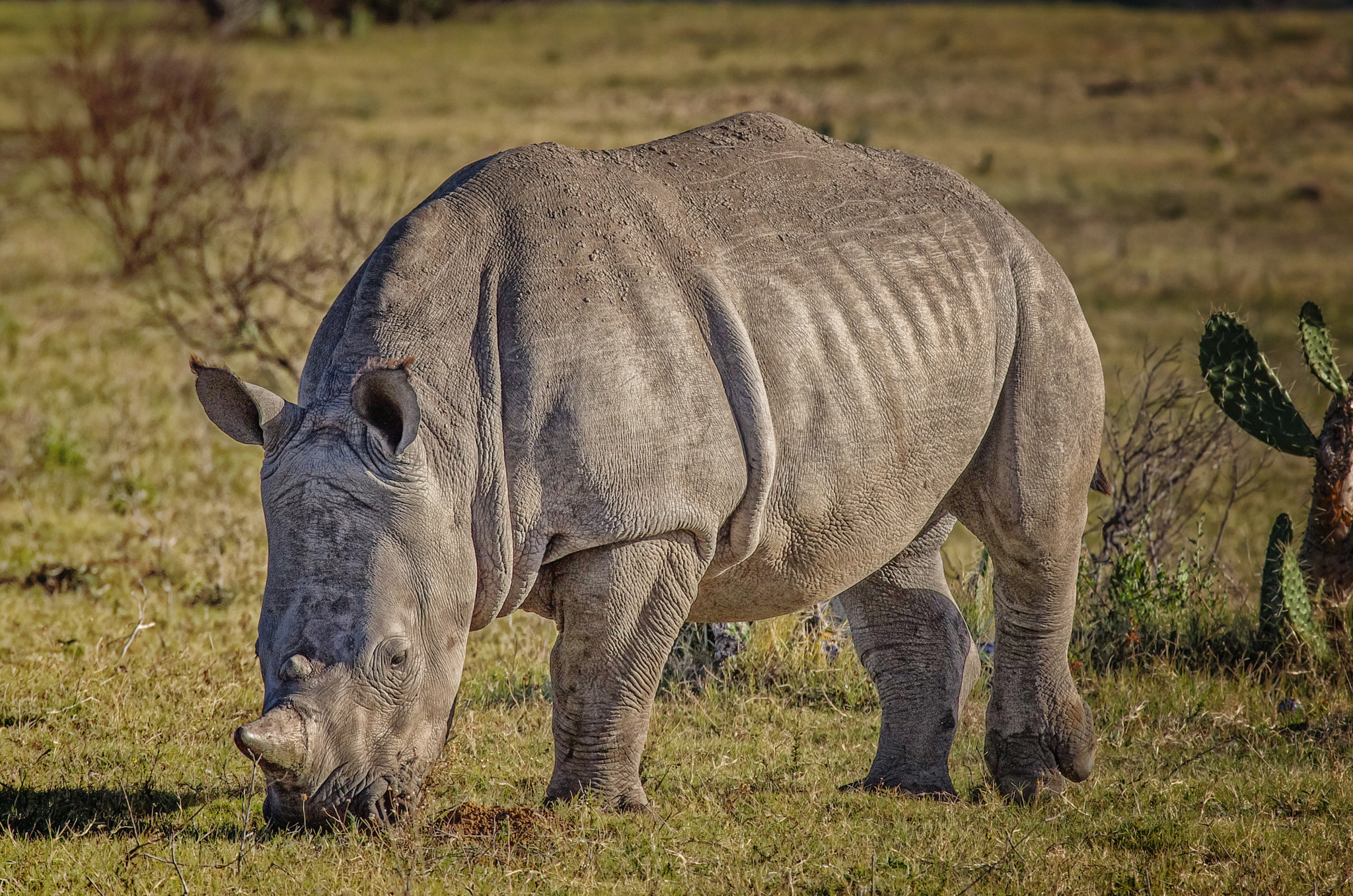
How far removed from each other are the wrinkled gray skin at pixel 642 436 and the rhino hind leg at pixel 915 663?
0.38 ft

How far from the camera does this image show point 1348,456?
6.85 meters

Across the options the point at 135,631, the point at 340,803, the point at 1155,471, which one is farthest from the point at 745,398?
the point at 1155,471

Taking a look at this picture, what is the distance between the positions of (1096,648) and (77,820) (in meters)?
4.51

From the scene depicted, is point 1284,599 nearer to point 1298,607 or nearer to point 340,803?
point 1298,607

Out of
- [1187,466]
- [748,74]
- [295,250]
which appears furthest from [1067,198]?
[1187,466]

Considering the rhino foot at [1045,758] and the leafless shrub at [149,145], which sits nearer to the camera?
the rhino foot at [1045,758]

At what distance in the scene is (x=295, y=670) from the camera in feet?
11.9

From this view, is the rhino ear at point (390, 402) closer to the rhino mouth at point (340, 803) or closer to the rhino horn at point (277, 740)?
the rhino horn at point (277, 740)

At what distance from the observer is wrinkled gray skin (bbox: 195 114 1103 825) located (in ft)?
12.3

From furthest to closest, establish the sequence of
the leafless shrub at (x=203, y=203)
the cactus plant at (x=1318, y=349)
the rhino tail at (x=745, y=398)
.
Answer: the leafless shrub at (x=203, y=203)
the cactus plant at (x=1318, y=349)
the rhino tail at (x=745, y=398)

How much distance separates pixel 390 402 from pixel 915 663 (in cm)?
249

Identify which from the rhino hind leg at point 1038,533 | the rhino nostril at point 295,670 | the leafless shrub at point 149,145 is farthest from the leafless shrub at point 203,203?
the rhino nostril at point 295,670

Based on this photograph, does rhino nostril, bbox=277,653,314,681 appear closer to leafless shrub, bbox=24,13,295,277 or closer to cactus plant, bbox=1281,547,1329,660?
cactus plant, bbox=1281,547,1329,660

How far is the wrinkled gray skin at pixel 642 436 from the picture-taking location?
3.76 meters
